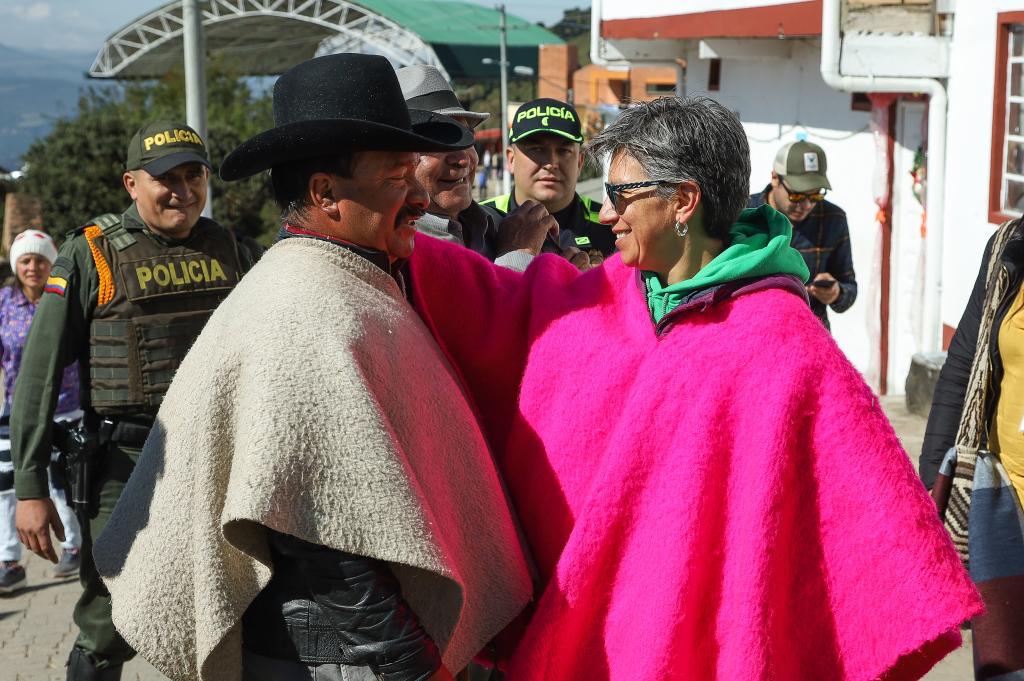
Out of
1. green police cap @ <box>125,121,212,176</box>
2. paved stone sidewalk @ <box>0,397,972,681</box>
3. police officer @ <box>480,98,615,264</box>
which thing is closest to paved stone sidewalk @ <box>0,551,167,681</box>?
paved stone sidewalk @ <box>0,397,972,681</box>

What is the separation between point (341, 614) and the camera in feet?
7.74

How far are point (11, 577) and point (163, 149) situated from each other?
3.06 meters

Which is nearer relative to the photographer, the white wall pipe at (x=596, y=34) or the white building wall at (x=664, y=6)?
the white building wall at (x=664, y=6)

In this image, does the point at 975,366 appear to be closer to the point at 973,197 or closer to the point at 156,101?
the point at 973,197

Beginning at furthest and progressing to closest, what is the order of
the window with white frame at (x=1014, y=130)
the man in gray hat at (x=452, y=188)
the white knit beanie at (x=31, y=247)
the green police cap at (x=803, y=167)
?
the window with white frame at (x=1014, y=130)
the white knit beanie at (x=31, y=247)
the green police cap at (x=803, y=167)
the man in gray hat at (x=452, y=188)

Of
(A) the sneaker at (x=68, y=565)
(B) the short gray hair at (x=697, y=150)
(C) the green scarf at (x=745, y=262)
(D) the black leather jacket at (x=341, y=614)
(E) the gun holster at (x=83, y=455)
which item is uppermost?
(B) the short gray hair at (x=697, y=150)

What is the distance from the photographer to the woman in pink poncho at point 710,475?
247 cm

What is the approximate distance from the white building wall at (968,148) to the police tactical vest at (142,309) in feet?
18.7

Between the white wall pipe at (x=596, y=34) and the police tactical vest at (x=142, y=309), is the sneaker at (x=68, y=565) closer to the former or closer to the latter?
the police tactical vest at (x=142, y=309)

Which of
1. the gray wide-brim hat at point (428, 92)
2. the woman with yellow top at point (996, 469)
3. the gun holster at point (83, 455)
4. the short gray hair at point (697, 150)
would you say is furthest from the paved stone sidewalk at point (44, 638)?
the short gray hair at point (697, 150)

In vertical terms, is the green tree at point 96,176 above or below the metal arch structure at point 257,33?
below

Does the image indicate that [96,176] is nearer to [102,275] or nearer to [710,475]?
[102,275]

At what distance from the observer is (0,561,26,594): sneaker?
6594mm

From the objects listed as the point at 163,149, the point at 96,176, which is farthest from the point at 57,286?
the point at 96,176
